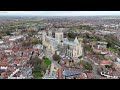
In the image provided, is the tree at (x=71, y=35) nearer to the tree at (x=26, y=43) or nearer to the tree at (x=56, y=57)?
the tree at (x=56, y=57)

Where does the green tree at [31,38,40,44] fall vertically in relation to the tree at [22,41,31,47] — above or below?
above

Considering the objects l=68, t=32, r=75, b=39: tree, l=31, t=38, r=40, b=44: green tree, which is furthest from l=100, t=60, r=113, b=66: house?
l=31, t=38, r=40, b=44: green tree

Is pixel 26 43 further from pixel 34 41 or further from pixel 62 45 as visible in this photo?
pixel 62 45

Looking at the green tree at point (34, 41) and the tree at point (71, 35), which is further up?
the tree at point (71, 35)

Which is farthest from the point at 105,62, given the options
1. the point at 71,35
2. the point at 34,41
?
the point at 34,41

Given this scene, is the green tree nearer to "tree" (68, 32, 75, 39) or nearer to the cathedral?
the cathedral

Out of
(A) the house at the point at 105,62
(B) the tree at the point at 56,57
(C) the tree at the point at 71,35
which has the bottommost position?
(A) the house at the point at 105,62

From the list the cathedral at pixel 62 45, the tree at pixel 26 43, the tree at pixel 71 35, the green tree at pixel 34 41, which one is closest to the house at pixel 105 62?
the cathedral at pixel 62 45
